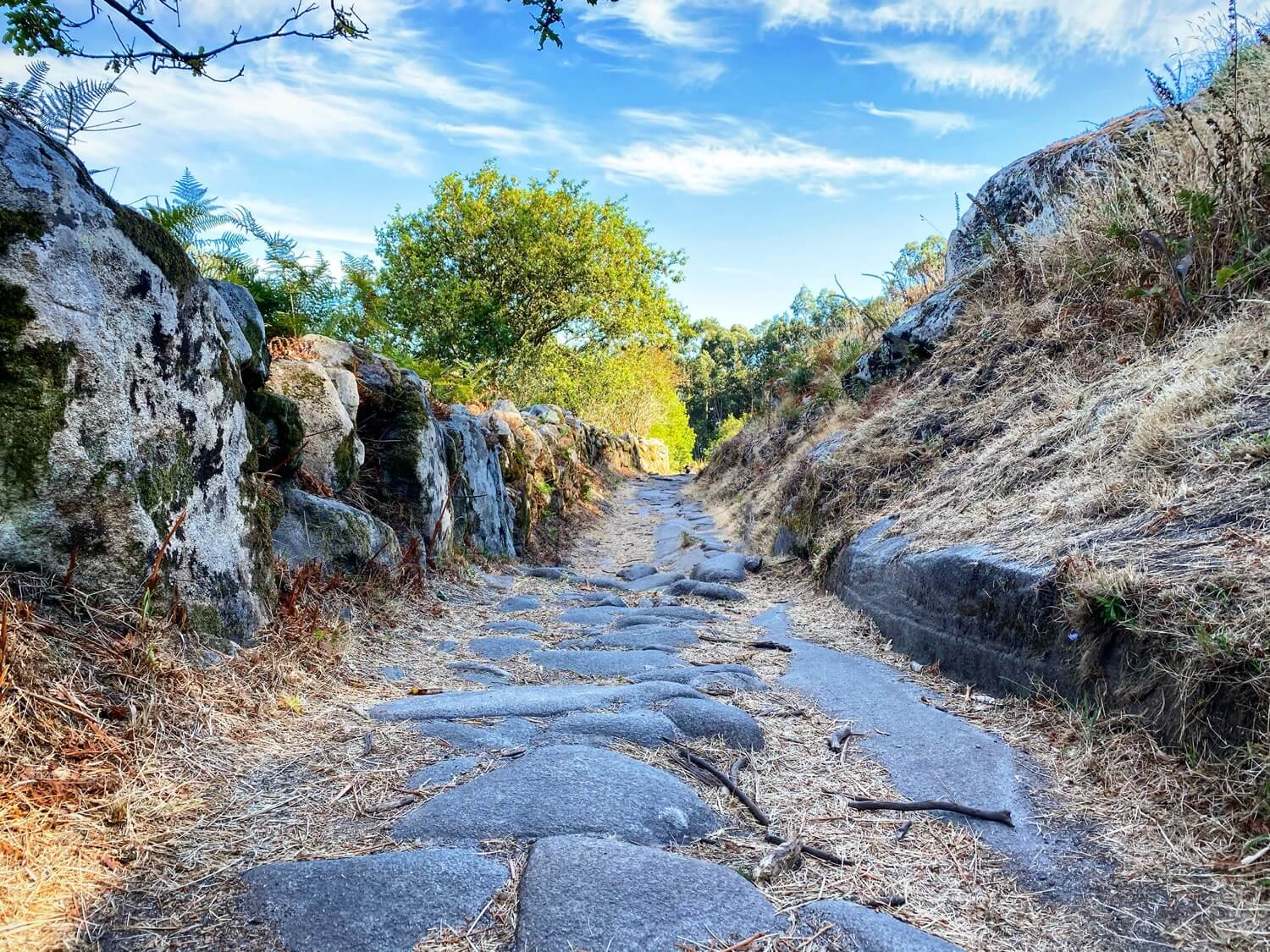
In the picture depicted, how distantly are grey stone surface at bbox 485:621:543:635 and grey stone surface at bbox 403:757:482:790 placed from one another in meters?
2.44

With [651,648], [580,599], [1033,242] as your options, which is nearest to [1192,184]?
[1033,242]

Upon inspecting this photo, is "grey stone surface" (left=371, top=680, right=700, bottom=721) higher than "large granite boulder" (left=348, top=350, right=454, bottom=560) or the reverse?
the reverse

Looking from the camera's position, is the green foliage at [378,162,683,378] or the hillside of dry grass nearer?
the hillside of dry grass

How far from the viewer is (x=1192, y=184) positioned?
15.3 feet

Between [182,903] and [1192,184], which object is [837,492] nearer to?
[1192,184]

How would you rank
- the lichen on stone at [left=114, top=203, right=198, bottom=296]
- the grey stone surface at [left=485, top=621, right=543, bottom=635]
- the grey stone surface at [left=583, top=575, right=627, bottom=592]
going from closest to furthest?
the lichen on stone at [left=114, top=203, right=198, bottom=296] → the grey stone surface at [left=485, top=621, right=543, bottom=635] → the grey stone surface at [left=583, top=575, right=627, bottom=592]

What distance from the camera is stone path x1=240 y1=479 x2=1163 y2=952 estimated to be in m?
1.47

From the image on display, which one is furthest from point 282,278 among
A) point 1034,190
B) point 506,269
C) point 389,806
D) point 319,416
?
point 506,269

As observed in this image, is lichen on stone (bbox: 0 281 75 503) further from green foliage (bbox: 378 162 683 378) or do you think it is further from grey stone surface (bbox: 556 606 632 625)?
green foliage (bbox: 378 162 683 378)

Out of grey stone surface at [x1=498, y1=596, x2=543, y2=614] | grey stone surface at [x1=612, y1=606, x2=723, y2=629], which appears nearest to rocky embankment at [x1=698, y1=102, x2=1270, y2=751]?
grey stone surface at [x1=612, y1=606, x2=723, y2=629]

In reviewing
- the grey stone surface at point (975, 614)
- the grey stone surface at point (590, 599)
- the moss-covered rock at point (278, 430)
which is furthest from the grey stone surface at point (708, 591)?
the moss-covered rock at point (278, 430)

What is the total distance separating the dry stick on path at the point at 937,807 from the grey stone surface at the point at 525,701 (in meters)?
0.93

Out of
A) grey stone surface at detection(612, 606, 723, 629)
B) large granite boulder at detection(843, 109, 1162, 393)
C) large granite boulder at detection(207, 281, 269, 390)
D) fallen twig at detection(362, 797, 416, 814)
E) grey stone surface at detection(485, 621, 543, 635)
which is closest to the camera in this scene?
fallen twig at detection(362, 797, 416, 814)

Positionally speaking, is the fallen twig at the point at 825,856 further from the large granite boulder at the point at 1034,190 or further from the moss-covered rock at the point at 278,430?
the large granite boulder at the point at 1034,190
